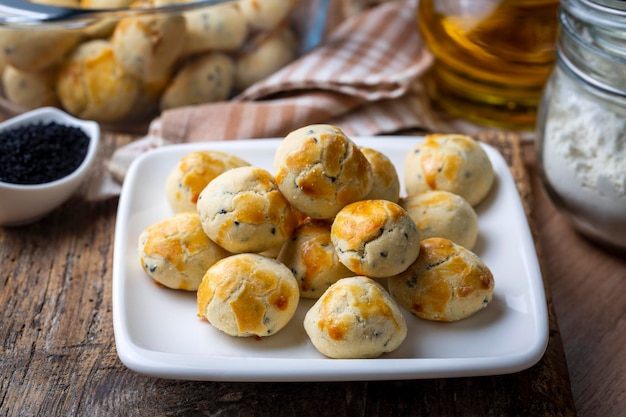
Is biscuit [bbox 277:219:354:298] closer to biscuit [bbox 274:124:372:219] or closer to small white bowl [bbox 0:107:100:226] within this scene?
biscuit [bbox 274:124:372:219]

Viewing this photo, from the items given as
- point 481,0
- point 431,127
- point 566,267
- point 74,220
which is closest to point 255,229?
point 74,220

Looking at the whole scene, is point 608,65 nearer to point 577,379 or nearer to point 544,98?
point 544,98

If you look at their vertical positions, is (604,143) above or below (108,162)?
above

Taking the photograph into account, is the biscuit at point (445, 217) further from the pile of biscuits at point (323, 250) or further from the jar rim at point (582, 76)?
the jar rim at point (582, 76)

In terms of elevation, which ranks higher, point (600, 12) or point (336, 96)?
point (600, 12)

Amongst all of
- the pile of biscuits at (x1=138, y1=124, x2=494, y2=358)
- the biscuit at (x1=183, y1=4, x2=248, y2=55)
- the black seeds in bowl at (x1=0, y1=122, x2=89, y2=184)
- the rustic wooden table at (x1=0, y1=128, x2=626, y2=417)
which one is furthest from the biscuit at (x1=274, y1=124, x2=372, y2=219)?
the biscuit at (x1=183, y1=4, x2=248, y2=55)

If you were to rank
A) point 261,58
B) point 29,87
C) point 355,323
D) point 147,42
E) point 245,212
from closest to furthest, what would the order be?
1. point 355,323
2. point 245,212
3. point 147,42
4. point 29,87
5. point 261,58

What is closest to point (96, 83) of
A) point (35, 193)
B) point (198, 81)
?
point (198, 81)

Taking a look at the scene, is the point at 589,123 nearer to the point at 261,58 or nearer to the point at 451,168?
the point at 451,168
